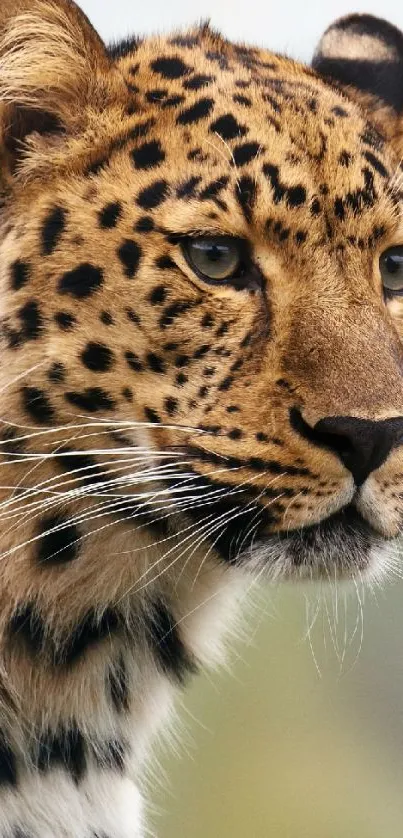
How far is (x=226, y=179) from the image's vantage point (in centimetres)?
128

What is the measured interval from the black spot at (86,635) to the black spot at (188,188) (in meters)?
0.61

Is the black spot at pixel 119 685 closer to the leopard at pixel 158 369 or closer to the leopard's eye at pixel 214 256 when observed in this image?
the leopard at pixel 158 369

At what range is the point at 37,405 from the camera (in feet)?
4.27

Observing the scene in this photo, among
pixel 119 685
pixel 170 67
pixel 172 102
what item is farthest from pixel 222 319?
pixel 119 685

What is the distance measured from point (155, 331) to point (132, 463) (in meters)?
0.18

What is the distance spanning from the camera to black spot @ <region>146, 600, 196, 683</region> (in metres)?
1.47

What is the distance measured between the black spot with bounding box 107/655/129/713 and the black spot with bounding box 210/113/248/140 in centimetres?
77

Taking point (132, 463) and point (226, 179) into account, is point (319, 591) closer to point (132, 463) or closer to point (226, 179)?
point (132, 463)

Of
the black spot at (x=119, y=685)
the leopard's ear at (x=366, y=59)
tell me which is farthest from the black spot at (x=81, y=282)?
the leopard's ear at (x=366, y=59)

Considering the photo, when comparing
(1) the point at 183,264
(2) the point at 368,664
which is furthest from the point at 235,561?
(2) the point at 368,664

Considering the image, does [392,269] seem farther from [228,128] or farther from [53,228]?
[53,228]

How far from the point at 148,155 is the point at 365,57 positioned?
676mm

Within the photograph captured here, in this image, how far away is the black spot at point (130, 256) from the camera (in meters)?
1.27

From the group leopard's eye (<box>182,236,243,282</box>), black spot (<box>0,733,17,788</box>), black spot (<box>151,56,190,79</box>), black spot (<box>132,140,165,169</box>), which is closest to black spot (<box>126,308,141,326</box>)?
leopard's eye (<box>182,236,243,282</box>)
